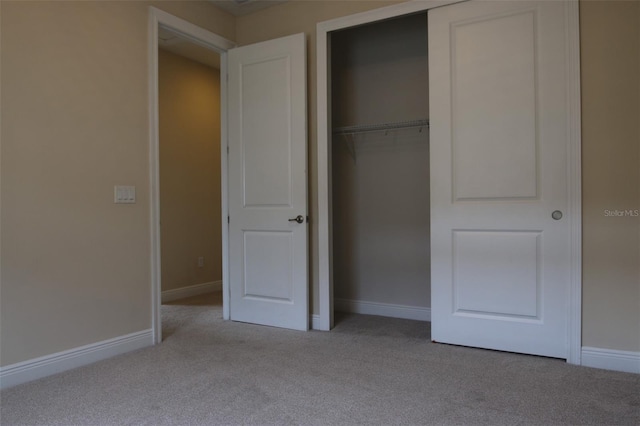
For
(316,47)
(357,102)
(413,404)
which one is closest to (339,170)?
(357,102)

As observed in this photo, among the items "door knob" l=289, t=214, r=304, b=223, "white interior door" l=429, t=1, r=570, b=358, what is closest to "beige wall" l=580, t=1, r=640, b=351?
"white interior door" l=429, t=1, r=570, b=358

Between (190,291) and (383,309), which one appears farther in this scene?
(190,291)

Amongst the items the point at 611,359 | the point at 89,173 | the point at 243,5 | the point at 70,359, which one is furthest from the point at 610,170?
the point at 70,359

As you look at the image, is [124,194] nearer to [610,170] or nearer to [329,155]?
[329,155]

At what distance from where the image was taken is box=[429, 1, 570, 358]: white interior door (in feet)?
8.66

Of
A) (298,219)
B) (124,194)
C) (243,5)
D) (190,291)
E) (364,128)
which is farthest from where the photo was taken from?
(190,291)

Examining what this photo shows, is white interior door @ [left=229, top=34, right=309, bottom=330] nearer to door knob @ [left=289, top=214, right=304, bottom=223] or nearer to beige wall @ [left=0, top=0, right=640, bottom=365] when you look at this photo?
door knob @ [left=289, top=214, right=304, bottom=223]

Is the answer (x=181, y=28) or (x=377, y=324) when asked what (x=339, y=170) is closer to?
(x=377, y=324)

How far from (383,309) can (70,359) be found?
2.53 metres

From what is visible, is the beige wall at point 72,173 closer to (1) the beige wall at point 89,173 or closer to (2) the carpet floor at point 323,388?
(1) the beige wall at point 89,173

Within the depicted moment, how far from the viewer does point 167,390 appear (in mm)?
2238

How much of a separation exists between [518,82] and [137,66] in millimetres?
2655

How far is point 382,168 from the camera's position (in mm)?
3924

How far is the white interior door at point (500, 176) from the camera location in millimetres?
2639
